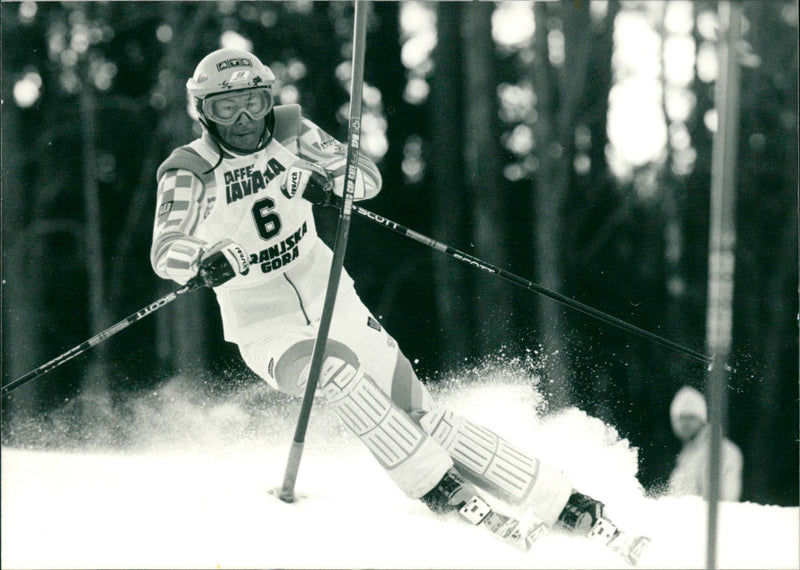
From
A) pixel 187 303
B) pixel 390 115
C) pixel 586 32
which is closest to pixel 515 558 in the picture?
pixel 187 303

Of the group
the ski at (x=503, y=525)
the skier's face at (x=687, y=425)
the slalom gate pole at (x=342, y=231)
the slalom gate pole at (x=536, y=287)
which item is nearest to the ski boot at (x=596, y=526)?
the ski at (x=503, y=525)

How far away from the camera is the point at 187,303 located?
3945 millimetres

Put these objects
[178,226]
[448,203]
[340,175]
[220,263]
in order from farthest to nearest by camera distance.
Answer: [448,203]
[340,175]
[178,226]
[220,263]

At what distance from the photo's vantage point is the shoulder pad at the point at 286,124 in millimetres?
3836

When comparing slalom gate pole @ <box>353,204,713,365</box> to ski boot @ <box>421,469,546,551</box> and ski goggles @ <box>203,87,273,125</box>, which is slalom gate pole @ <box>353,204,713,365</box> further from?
ski boot @ <box>421,469,546,551</box>

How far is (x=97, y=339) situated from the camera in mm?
3852

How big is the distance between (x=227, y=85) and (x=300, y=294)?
3.06 feet

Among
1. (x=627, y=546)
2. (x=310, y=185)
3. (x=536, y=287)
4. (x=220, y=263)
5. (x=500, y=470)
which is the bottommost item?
(x=627, y=546)

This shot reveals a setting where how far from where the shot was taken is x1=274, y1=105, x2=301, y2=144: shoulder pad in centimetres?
384

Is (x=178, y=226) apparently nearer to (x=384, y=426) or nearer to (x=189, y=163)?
(x=189, y=163)

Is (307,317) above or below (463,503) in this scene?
above

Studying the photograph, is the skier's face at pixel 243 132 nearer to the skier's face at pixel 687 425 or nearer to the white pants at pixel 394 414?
the white pants at pixel 394 414

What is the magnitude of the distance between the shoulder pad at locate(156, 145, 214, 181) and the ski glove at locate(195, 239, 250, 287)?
413mm

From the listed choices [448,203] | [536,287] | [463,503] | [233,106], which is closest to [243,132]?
[233,106]
